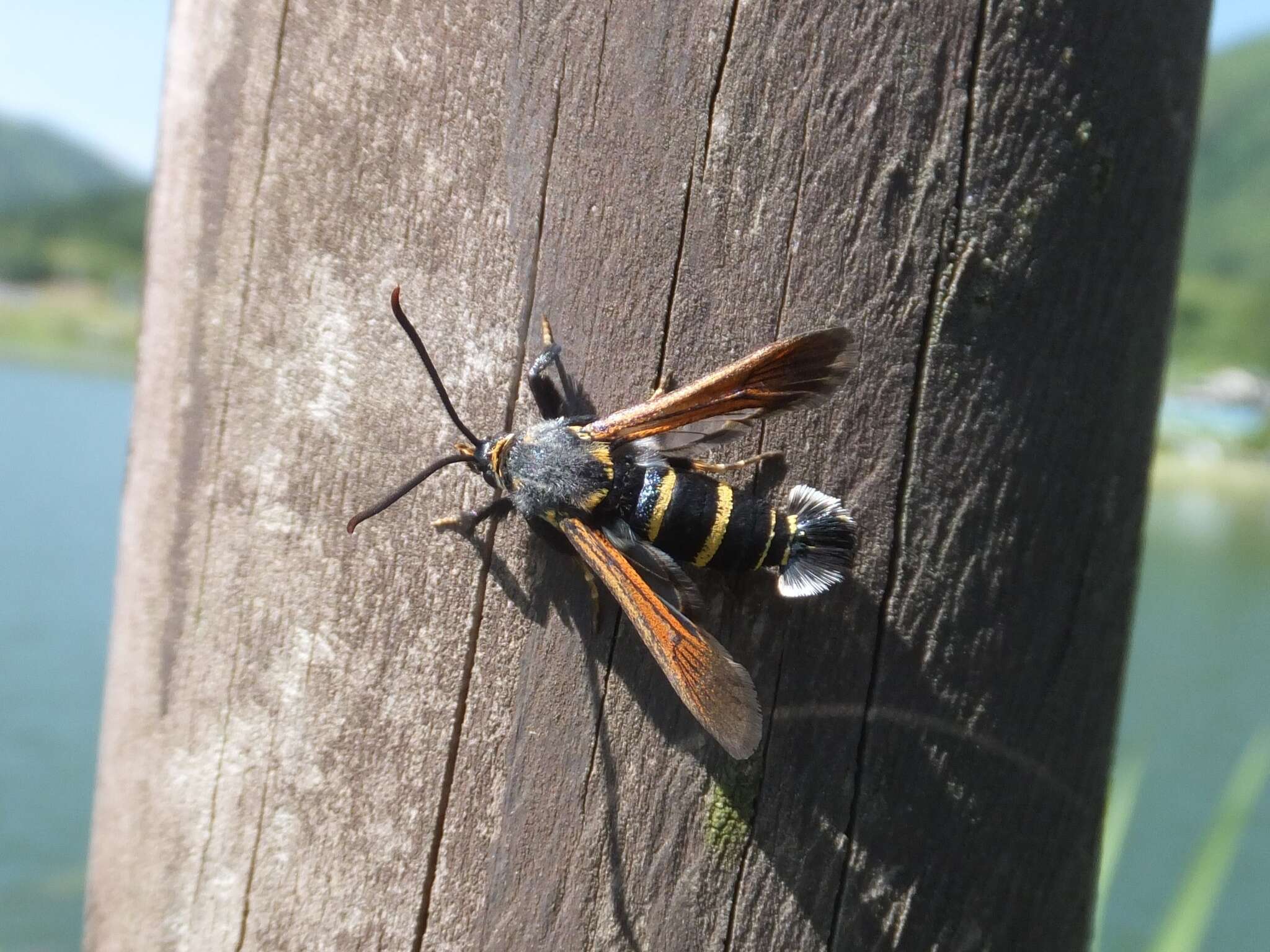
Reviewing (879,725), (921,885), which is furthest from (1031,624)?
(921,885)

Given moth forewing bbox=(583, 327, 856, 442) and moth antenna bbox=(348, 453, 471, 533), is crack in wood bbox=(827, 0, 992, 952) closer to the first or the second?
moth forewing bbox=(583, 327, 856, 442)

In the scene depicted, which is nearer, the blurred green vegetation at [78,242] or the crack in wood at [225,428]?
the crack in wood at [225,428]

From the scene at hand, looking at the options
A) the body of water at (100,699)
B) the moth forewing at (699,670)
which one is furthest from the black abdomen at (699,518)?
the body of water at (100,699)

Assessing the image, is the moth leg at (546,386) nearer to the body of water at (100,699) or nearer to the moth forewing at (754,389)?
the moth forewing at (754,389)

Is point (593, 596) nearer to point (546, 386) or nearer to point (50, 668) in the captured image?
point (546, 386)

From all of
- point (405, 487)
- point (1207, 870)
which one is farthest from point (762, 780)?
point (1207, 870)

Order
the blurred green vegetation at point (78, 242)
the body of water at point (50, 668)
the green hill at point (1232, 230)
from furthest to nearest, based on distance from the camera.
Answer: the blurred green vegetation at point (78, 242)
the green hill at point (1232, 230)
the body of water at point (50, 668)
